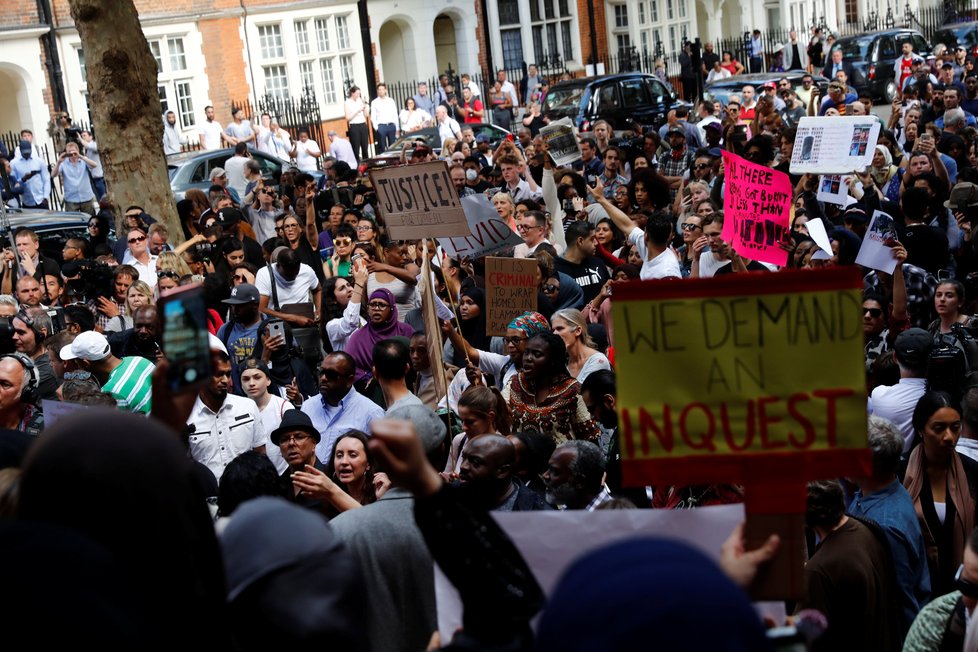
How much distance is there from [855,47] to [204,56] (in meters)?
16.6

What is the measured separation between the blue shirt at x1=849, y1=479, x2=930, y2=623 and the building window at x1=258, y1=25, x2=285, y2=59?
29.7 m

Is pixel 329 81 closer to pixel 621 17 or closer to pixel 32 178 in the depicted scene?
pixel 621 17

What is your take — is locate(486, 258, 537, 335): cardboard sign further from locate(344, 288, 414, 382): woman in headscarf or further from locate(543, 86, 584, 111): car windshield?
locate(543, 86, 584, 111): car windshield

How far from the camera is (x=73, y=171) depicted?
21.5m

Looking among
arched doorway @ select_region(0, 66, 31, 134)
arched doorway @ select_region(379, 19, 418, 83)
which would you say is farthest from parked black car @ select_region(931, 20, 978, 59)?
arched doorway @ select_region(0, 66, 31, 134)

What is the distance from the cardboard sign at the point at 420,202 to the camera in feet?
24.9

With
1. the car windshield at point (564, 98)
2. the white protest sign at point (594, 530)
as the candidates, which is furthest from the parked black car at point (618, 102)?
the white protest sign at point (594, 530)

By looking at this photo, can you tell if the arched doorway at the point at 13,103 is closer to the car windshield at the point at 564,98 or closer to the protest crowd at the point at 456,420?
the car windshield at the point at 564,98

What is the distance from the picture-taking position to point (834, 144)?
10.6m

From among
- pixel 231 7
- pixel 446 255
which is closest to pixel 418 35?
pixel 231 7

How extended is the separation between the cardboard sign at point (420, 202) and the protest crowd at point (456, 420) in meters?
0.03

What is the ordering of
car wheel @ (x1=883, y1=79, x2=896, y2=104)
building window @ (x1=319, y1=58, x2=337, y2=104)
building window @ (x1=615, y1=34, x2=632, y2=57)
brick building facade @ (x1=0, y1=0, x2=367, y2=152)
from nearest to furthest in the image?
brick building facade @ (x1=0, y1=0, x2=367, y2=152)
car wheel @ (x1=883, y1=79, x2=896, y2=104)
building window @ (x1=319, y1=58, x2=337, y2=104)
building window @ (x1=615, y1=34, x2=632, y2=57)

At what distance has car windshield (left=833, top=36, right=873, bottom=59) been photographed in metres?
32.2

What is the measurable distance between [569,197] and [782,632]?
1006 centimetres
